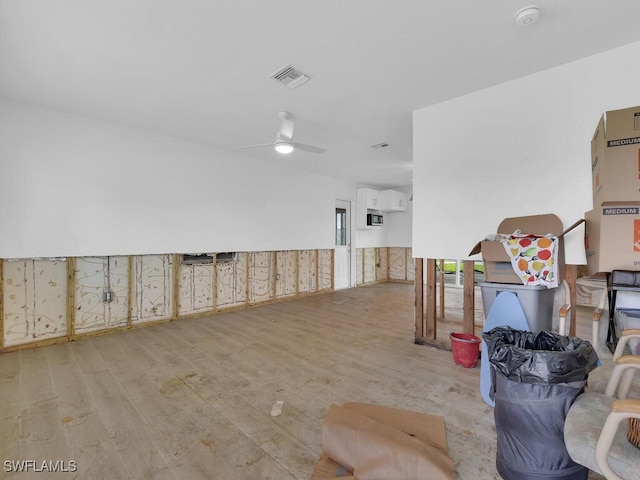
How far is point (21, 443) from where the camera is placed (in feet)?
6.04

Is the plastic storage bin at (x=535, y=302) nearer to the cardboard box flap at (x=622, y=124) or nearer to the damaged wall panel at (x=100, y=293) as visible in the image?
the cardboard box flap at (x=622, y=124)

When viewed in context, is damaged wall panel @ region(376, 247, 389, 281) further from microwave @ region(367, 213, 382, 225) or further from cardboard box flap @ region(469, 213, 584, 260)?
cardboard box flap @ region(469, 213, 584, 260)

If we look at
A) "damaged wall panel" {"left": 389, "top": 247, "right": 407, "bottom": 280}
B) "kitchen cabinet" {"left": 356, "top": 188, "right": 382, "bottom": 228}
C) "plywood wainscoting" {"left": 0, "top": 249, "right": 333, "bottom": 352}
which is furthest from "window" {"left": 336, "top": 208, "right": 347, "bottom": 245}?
"plywood wainscoting" {"left": 0, "top": 249, "right": 333, "bottom": 352}

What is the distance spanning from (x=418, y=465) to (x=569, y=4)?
3.09 meters

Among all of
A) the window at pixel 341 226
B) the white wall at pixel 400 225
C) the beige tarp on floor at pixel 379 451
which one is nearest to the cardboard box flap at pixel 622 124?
the beige tarp on floor at pixel 379 451

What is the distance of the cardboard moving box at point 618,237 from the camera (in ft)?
5.69

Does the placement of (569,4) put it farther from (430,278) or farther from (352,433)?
(352,433)

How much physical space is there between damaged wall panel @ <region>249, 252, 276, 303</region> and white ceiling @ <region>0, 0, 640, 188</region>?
9.26 ft

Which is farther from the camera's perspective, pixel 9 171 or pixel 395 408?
pixel 9 171

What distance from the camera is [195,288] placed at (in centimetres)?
495

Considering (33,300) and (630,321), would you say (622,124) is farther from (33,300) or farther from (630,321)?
(33,300)

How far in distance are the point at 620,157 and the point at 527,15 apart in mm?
1188

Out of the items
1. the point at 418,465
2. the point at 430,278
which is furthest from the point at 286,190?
the point at 418,465

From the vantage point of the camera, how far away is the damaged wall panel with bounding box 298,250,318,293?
263 inches
